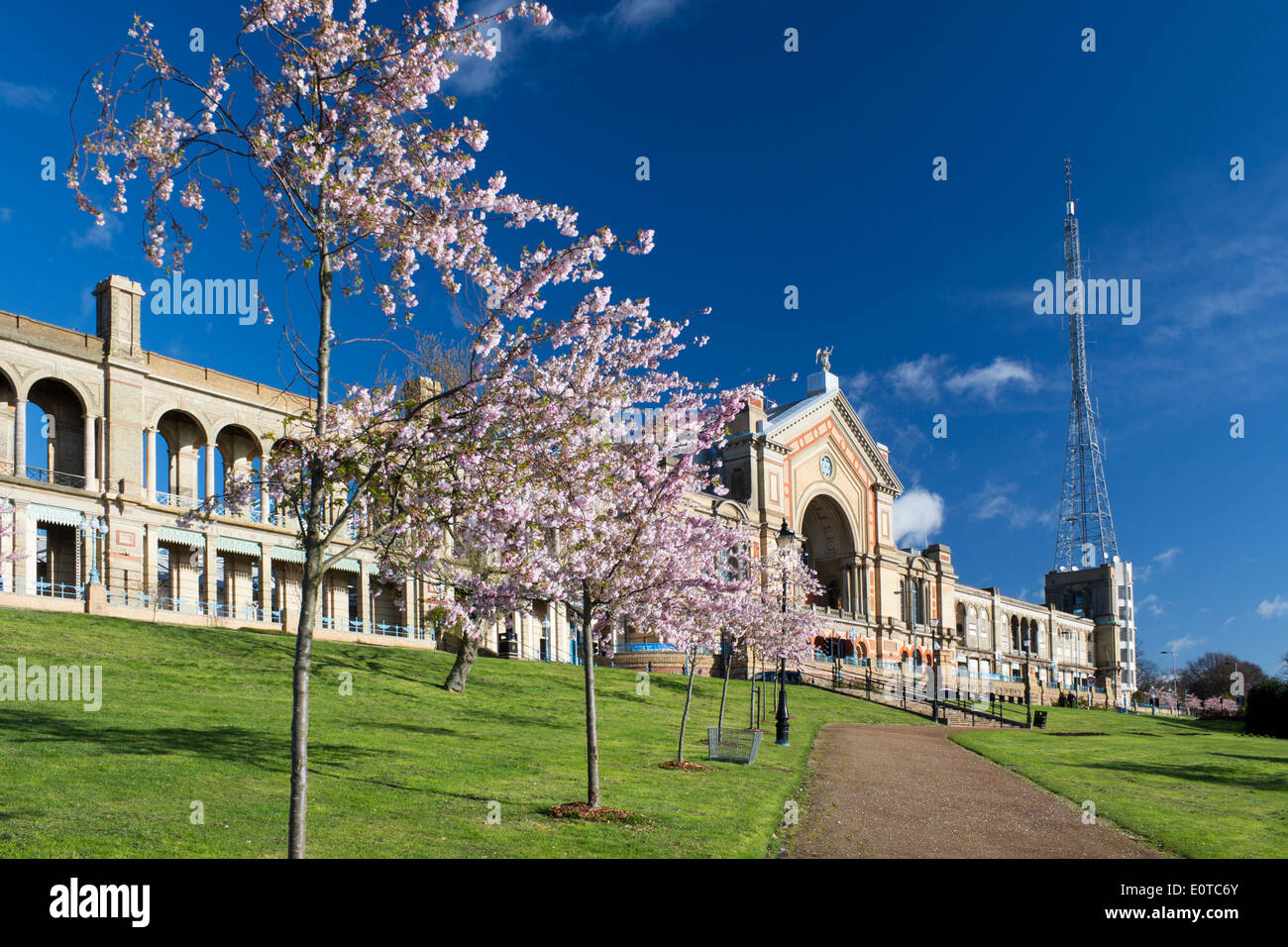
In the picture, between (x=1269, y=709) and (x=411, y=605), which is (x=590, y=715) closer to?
(x=411, y=605)

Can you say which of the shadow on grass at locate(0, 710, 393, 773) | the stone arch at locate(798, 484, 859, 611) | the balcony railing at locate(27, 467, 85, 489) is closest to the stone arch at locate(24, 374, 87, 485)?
the balcony railing at locate(27, 467, 85, 489)

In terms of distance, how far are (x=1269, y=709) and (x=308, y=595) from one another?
54.5 m

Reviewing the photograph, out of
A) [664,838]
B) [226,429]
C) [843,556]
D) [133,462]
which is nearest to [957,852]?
[664,838]

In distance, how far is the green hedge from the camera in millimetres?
48938

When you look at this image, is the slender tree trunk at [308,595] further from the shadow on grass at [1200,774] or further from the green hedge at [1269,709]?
the green hedge at [1269,709]

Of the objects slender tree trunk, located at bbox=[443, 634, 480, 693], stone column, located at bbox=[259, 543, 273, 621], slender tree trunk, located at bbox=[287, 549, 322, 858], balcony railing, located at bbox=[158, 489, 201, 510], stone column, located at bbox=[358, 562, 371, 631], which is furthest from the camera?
stone column, located at bbox=[358, 562, 371, 631]

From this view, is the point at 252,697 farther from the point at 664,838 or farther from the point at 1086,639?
the point at 1086,639

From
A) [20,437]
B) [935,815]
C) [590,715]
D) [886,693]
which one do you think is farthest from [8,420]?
[886,693]

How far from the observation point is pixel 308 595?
29.5 feet

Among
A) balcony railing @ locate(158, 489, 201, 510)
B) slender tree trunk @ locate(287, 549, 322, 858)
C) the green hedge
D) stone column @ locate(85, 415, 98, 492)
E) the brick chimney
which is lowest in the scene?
the green hedge

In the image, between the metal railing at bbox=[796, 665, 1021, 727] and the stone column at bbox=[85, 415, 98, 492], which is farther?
the metal railing at bbox=[796, 665, 1021, 727]

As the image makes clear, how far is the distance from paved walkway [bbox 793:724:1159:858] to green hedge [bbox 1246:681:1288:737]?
31881 mm

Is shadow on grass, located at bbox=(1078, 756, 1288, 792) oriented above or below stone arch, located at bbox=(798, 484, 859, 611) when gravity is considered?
below

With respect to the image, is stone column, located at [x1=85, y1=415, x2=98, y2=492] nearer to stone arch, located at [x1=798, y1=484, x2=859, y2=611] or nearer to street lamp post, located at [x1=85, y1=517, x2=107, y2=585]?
street lamp post, located at [x1=85, y1=517, x2=107, y2=585]
